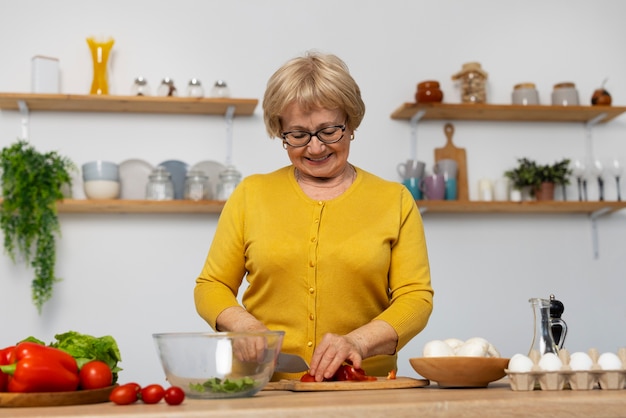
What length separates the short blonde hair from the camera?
1.96m

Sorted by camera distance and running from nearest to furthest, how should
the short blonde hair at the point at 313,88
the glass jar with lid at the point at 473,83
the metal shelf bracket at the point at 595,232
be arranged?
1. the short blonde hair at the point at 313,88
2. the glass jar with lid at the point at 473,83
3. the metal shelf bracket at the point at 595,232

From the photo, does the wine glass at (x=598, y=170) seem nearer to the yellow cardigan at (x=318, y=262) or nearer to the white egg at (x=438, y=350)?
the yellow cardigan at (x=318, y=262)

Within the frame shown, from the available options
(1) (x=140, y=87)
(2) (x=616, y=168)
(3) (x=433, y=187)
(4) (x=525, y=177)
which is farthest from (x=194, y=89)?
(2) (x=616, y=168)

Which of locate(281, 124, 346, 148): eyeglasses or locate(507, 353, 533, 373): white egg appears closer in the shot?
locate(507, 353, 533, 373): white egg

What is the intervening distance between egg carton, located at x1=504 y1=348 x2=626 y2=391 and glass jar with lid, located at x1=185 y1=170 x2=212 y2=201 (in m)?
2.33

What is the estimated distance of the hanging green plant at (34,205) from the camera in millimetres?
3492

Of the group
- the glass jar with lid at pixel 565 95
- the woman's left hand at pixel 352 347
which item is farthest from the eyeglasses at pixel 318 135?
the glass jar with lid at pixel 565 95

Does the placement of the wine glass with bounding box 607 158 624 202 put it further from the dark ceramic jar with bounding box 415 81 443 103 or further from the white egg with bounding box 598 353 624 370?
the white egg with bounding box 598 353 624 370

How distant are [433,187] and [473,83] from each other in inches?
20.9

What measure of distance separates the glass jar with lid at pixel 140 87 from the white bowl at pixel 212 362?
2.45 metres

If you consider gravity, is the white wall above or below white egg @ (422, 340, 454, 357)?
above

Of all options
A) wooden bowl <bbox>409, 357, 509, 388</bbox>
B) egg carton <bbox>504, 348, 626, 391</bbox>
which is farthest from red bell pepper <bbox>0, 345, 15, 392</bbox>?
egg carton <bbox>504, 348, 626, 391</bbox>

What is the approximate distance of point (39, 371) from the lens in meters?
1.32

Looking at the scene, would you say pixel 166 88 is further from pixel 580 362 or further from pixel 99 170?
pixel 580 362
